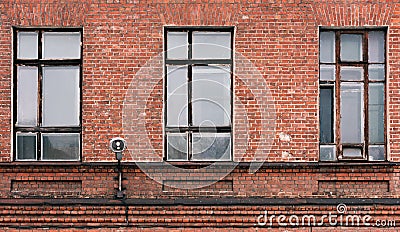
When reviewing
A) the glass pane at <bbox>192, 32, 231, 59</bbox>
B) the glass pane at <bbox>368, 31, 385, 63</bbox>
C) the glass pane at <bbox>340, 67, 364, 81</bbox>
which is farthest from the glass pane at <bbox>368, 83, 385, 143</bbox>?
the glass pane at <bbox>192, 32, 231, 59</bbox>

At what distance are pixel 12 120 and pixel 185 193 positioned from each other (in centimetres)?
299

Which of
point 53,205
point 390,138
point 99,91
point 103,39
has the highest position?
point 103,39

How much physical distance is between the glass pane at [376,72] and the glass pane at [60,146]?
481cm

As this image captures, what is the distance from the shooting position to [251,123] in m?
11.1

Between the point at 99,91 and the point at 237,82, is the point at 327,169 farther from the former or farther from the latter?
the point at 99,91

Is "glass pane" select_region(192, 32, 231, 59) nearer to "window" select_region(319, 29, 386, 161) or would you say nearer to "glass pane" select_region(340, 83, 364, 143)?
"window" select_region(319, 29, 386, 161)

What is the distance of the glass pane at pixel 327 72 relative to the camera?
1130 centimetres

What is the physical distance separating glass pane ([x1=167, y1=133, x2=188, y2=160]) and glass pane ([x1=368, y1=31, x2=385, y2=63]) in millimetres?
3281

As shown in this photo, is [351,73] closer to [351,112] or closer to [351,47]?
[351,47]

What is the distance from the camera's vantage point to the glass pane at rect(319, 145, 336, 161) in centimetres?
1122

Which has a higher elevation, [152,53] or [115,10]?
[115,10]

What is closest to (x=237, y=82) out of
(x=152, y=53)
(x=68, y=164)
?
(x=152, y=53)

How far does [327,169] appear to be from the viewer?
36.3 feet

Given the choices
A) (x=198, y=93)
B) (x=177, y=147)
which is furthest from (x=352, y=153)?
(x=177, y=147)
